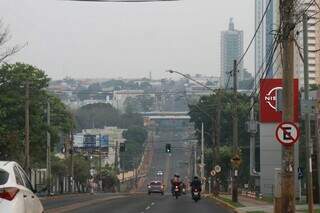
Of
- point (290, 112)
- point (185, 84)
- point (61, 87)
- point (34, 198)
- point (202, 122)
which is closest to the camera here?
point (34, 198)

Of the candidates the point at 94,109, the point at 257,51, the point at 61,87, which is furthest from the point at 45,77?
the point at 94,109

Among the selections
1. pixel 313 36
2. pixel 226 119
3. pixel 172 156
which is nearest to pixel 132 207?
pixel 313 36

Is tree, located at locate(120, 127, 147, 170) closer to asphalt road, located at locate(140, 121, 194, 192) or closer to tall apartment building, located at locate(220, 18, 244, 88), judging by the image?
asphalt road, located at locate(140, 121, 194, 192)

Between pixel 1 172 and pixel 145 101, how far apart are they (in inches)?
6562

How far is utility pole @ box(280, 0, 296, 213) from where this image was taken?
22375mm

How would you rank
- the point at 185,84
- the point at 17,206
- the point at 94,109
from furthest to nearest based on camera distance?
the point at 94,109 → the point at 185,84 → the point at 17,206

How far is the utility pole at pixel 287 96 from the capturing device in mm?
22375

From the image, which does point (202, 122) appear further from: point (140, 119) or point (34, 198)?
point (34, 198)

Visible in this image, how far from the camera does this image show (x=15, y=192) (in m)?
12.1

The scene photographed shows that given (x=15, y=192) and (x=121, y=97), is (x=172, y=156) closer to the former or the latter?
(x=121, y=97)

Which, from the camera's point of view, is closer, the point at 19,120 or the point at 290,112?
the point at 290,112

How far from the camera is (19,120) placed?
69.8 meters

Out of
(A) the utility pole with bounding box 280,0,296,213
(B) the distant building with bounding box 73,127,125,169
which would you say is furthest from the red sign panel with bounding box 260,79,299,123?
(B) the distant building with bounding box 73,127,125,169

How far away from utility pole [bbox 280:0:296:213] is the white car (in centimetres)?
1034
